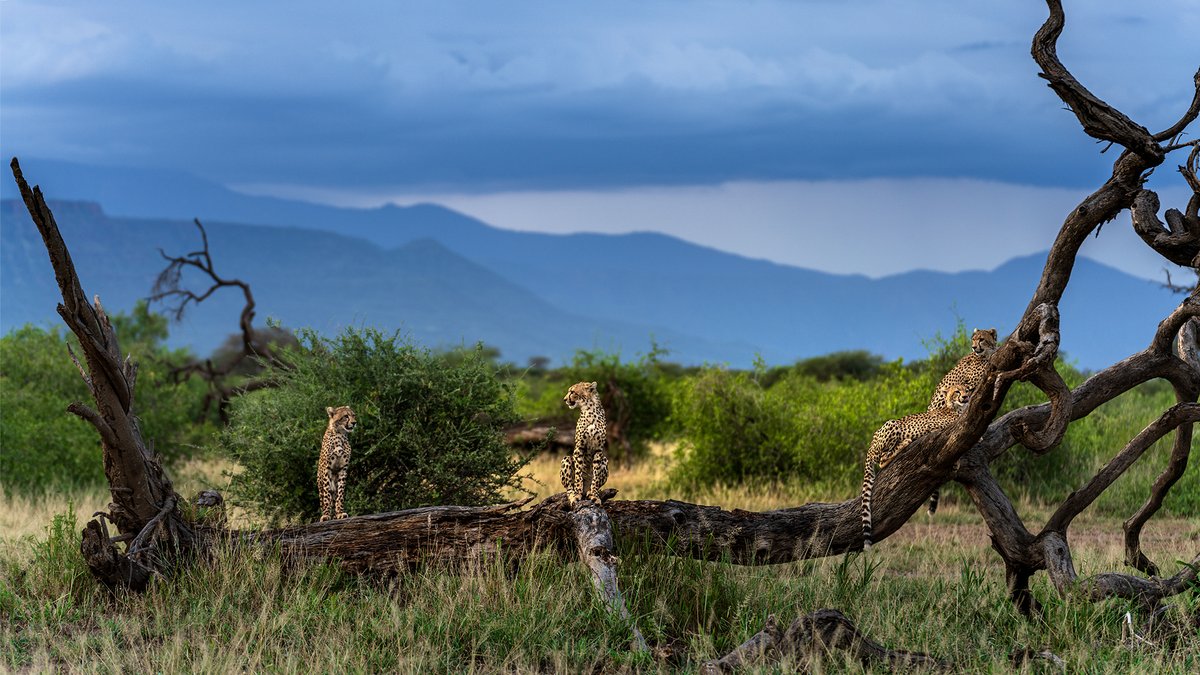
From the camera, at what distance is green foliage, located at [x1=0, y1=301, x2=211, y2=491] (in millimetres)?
16203

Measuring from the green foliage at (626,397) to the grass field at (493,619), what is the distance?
451 inches

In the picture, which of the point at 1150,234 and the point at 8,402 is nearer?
the point at 1150,234

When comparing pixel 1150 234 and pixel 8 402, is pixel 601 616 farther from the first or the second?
pixel 8 402

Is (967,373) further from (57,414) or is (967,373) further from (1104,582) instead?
(57,414)

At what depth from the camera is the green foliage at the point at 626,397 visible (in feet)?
68.3

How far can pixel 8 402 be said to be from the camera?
17.2m

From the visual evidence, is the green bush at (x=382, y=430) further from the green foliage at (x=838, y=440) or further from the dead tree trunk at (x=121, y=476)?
the green foliage at (x=838, y=440)

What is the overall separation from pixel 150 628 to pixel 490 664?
2.53 m

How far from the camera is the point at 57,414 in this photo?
17.5 meters

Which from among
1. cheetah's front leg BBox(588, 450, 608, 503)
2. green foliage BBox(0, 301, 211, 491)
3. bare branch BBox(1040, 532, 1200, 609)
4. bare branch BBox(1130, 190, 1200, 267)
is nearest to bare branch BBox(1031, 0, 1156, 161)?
bare branch BBox(1130, 190, 1200, 267)

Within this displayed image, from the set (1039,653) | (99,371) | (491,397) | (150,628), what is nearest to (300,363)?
(491,397)

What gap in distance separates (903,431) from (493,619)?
3.54 m

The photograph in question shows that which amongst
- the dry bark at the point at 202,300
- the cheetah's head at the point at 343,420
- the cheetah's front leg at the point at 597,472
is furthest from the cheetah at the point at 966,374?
the dry bark at the point at 202,300

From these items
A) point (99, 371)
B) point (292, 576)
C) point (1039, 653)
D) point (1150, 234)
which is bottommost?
point (1039, 653)
